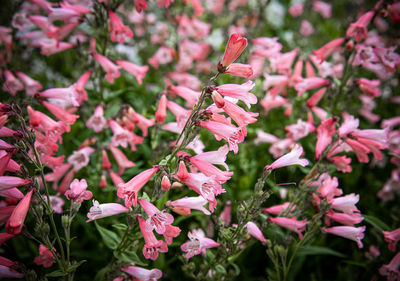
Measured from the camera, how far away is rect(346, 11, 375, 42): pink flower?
242 centimetres

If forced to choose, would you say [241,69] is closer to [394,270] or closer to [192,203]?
[192,203]

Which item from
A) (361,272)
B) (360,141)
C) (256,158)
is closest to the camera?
(360,141)

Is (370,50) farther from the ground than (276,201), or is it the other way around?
(370,50)

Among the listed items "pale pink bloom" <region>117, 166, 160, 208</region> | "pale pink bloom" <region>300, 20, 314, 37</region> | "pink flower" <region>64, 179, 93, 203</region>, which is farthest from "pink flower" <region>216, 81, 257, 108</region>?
"pale pink bloom" <region>300, 20, 314, 37</region>

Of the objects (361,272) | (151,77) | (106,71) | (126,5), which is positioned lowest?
(361,272)

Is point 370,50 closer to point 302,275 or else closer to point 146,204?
point 302,275

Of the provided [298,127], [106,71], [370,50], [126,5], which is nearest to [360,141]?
[298,127]

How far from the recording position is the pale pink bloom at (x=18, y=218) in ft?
4.31

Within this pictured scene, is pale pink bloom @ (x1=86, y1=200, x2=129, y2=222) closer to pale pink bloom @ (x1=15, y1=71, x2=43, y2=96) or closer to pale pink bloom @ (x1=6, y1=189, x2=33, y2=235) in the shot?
pale pink bloom @ (x1=6, y1=189, x2=33, y2=235)

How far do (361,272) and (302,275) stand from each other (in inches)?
20.4

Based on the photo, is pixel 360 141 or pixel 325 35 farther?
pixel 325 35

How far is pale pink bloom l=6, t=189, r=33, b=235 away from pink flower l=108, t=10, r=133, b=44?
58.6 inches

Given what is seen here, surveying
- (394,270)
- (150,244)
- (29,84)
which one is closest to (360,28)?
(394,270)

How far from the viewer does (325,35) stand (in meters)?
5.78
